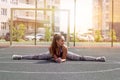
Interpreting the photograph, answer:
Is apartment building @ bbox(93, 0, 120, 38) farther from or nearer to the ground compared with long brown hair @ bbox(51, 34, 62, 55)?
farther from the ground

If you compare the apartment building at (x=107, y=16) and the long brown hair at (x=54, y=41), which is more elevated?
the apartment building at (x=107, y=16)

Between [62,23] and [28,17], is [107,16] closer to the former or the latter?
[62,23]

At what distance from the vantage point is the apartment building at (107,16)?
20.0 metres

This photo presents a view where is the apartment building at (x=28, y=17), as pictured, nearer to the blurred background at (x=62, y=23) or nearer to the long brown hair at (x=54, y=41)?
the blurred background at (x=62, y=23)

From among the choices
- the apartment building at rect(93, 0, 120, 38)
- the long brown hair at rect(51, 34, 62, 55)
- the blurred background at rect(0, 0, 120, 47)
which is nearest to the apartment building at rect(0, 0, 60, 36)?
the blurred background at rect(0, 0, 120, 47)

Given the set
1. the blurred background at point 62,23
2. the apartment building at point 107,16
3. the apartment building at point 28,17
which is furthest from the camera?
the apartment building at point 107,16

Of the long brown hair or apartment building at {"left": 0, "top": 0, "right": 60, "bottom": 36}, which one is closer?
the long brown hair

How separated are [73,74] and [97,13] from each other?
14.6 meters

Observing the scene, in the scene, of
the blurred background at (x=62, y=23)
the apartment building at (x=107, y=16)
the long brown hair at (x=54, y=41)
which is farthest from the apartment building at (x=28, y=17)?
the long brown hair at (x=54, y=41)

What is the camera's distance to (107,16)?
20.5 meters

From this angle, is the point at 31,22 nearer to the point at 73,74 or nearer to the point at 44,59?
the point at 44,59

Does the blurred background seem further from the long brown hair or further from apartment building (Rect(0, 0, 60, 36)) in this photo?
the long brown hair

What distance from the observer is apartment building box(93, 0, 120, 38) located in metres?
20.0

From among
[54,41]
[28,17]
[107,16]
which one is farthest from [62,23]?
[54,41]
